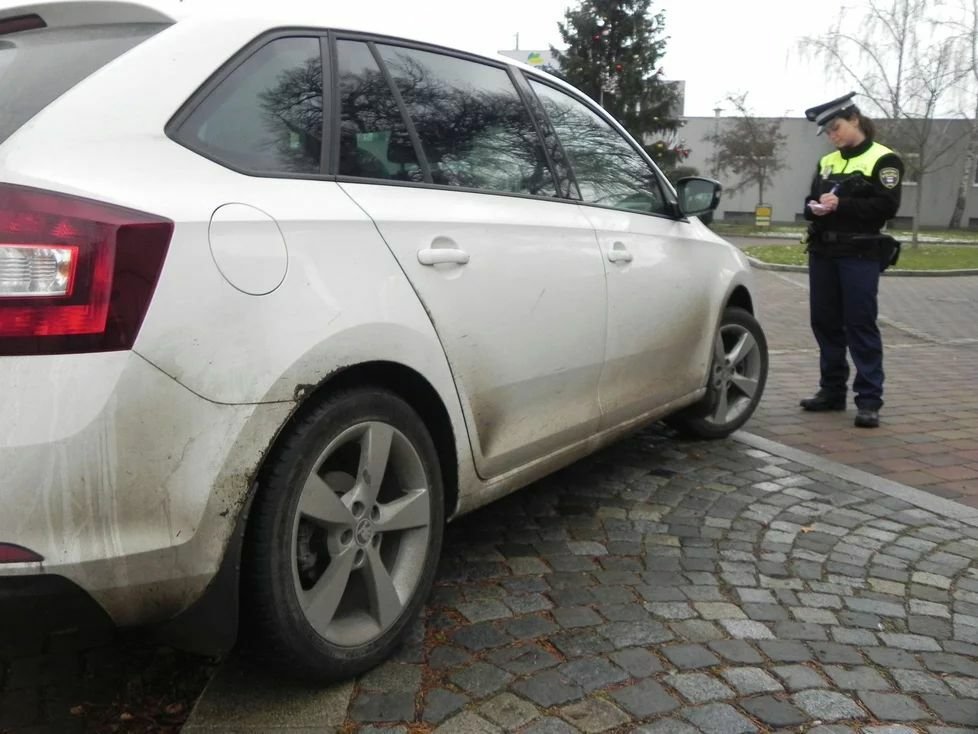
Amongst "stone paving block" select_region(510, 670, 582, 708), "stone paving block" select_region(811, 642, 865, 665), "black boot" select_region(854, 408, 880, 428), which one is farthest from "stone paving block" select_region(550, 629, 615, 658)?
"black boot" select_region(854, 408, 880, 428)

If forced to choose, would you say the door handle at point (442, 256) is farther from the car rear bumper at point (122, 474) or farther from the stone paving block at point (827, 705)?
the stone paving block at point (827, 705)

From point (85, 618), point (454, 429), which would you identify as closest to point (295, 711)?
point (85, 618)

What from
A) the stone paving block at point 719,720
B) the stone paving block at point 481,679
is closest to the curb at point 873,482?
the stone paving block at point 719,720

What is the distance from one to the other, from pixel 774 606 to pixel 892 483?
168 cm

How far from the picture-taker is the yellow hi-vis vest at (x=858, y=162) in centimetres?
525

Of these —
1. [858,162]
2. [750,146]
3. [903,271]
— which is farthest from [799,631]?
[750,146]

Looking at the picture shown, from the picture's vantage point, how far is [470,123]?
296 cm

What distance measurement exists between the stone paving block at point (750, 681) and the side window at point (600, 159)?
1.81 m

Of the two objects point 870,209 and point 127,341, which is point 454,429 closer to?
point 127,341

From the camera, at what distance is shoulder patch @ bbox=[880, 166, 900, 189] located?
5.17 metres

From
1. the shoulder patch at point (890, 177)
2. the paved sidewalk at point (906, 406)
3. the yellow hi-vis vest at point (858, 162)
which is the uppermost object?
the yellow hi-vis vest at point (858, 162)

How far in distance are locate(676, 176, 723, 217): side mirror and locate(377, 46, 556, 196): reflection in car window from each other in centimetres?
118

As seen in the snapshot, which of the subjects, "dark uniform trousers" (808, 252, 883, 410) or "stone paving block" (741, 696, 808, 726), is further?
"dark uniform trousers" (808, 252, 883, 410)

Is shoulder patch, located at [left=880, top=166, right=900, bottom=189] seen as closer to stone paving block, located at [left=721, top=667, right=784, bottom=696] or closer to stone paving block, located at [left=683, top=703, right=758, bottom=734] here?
stone paving block, located at [left=721, top=667, right=784, bottom=696]
